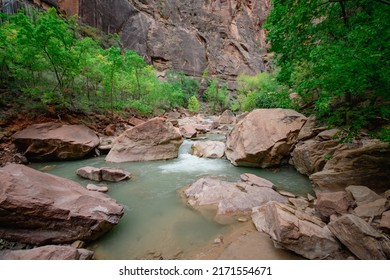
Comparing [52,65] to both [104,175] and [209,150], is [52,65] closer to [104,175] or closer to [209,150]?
[104,175]

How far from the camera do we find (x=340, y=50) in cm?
357

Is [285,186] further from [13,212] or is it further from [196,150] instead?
[13,212]

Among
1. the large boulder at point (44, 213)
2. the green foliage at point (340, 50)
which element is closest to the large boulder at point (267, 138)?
the green foliage at point (340, 50)

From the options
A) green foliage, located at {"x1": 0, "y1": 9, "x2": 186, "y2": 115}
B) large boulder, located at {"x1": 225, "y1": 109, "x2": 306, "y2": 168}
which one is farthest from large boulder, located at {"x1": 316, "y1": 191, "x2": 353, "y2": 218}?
green foliage, located at {"x1": 0, "y1": 9, "x2": 186, "y2": 115}

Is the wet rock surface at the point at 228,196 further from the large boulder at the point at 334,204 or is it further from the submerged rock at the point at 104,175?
the submerged rock at the point at 104,175

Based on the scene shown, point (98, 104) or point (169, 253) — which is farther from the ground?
point (98, 104)

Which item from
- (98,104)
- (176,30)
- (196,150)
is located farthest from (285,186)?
(176,30)

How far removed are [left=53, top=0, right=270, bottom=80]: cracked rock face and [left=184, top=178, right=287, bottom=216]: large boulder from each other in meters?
31.0

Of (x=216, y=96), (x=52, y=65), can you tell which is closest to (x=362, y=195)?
(x=52, y=65)

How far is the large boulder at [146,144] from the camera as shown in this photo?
9133 millimetres

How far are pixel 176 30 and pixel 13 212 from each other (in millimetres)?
40443

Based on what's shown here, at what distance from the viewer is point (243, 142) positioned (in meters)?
8.07
